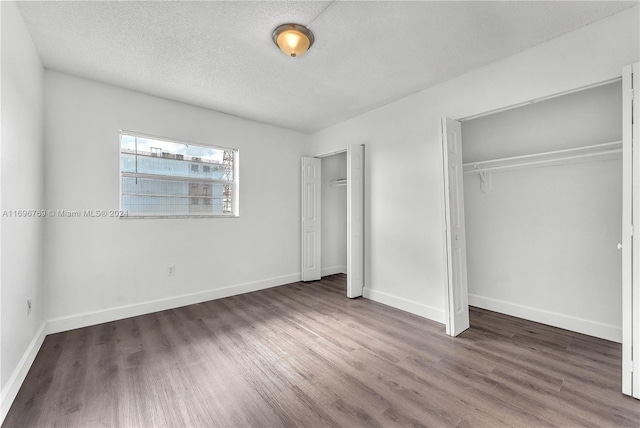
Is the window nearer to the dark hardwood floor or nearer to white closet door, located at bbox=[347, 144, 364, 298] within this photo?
the dark hardwood floor

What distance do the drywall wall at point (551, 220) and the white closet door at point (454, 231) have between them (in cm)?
76

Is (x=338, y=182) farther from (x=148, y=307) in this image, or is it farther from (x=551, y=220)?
(x=148, y=307)

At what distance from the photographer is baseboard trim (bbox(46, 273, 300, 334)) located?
2.90 metres

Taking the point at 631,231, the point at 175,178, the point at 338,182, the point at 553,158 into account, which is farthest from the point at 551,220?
the point at 175,178

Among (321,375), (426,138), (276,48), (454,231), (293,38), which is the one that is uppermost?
(276,48)

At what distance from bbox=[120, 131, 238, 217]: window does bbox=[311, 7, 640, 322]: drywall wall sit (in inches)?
76.4

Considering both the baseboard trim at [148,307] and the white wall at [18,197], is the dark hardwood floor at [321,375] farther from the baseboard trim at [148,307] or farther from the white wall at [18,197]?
the white wall at [18,197]

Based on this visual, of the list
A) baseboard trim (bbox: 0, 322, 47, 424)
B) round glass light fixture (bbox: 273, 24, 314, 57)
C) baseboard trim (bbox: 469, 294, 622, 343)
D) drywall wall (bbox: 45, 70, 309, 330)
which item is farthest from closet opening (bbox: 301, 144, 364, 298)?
baseboard trim (bbox: 0, 322, 47, 424)

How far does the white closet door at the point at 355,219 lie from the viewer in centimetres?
396

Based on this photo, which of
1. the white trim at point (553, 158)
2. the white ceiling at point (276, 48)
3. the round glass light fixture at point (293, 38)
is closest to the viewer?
the white ceiling at point (276, 48)

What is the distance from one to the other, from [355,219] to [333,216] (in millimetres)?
1640

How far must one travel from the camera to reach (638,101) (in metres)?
1.83

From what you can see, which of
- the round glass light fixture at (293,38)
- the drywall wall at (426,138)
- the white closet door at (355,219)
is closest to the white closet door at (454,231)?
the drywall wall at (426,138)

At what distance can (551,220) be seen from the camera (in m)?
2.99
